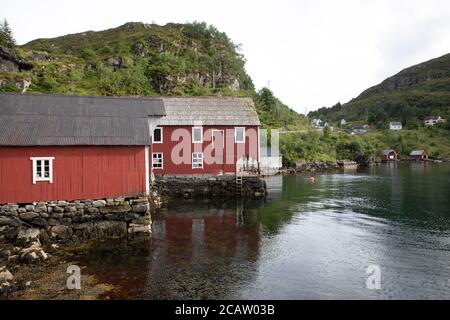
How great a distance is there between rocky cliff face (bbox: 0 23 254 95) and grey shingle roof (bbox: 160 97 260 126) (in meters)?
24.3

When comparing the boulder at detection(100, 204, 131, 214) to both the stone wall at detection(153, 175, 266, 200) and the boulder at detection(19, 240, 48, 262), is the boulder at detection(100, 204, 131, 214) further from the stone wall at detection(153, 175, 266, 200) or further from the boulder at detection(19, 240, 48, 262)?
the stone wall at detection(153, 175, 266, 200)

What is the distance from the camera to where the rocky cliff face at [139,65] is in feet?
194

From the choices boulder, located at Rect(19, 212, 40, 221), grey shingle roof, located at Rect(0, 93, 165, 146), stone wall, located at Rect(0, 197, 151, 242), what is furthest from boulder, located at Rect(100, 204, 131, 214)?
grey shingle roof, located at Rect(0, 93, 165, 146)

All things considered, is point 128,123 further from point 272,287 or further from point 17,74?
point 17,74

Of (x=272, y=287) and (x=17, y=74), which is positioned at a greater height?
(x=17, y=74)

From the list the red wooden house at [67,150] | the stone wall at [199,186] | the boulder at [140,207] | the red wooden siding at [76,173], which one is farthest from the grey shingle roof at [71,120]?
the stone wall at [199,186]

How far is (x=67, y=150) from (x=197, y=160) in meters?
18.7

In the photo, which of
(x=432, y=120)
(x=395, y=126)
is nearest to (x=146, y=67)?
(x=395, y=126)

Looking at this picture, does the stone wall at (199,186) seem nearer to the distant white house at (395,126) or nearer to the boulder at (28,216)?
the boulder at (28,216)

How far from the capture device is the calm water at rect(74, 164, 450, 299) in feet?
48.9

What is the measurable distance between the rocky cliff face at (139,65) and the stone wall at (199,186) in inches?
1065
